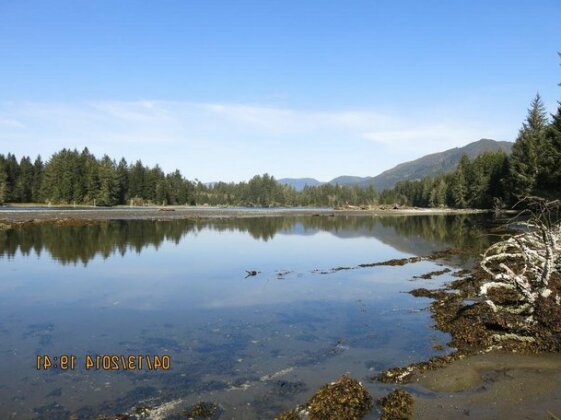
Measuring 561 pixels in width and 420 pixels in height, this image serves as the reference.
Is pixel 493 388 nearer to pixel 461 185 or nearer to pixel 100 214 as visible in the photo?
pixel 100 214

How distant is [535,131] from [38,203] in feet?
483

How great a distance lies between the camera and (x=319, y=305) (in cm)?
1870

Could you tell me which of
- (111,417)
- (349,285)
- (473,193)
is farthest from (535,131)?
(111,417)

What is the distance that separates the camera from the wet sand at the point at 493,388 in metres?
8.80

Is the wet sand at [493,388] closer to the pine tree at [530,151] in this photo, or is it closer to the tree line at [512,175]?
the tree line at [512,175]

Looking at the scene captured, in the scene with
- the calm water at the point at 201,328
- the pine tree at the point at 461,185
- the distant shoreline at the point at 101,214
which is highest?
the pine tree at the point at 461,185

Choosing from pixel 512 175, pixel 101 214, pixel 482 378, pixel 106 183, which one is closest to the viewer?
pixel 482 378

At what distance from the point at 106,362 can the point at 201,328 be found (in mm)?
3868

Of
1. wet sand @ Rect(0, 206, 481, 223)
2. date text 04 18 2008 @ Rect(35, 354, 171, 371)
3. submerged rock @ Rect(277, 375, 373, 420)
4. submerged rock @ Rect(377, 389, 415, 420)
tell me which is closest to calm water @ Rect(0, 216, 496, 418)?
date text 04 18 2008 @ Rect(35, 354, 171, 371)

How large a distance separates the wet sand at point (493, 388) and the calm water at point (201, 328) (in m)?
1.28

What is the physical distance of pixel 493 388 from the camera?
32.8 feet

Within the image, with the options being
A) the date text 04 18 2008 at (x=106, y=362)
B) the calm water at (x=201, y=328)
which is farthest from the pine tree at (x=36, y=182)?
the date text 04 18 2008 at (x=106, y=362)

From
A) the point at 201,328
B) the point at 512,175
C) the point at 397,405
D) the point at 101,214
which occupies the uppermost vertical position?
the point at 512,175

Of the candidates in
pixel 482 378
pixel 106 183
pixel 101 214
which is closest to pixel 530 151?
pixel 482 378
